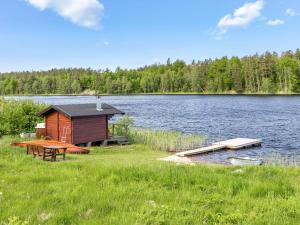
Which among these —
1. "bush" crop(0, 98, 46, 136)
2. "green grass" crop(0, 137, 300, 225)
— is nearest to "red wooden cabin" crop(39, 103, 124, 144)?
"bush" crop(0, 98, 46, 136)

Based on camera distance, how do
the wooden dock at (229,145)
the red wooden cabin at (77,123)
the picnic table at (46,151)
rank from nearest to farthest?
1. the picnic table at (46,151)
2. the red wooden cabin at (77,123)
3. the wooden dock at (229,145)

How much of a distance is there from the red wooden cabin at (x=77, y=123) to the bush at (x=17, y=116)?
92.4 inches

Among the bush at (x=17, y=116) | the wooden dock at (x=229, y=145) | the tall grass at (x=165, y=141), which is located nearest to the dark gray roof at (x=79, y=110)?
the tall grass at (x=165, y=141)

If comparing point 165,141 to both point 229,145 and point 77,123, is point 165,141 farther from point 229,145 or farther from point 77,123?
point 77,123

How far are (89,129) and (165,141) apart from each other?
515 cm

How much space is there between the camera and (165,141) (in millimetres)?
24734

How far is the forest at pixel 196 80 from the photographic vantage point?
11796 cm

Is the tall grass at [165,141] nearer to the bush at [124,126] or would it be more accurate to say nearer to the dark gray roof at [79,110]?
the bush at [124,126]

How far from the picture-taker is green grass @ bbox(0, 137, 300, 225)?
5.94 m

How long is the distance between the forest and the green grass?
11295cm

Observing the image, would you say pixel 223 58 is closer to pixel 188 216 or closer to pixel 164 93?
pixel 164 93

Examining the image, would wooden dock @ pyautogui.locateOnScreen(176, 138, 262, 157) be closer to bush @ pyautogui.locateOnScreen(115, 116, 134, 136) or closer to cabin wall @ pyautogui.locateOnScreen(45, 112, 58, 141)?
bush @ pyautogui.locateOnScreen(115, 116, 134, 136)

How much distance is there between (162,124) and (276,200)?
116ft

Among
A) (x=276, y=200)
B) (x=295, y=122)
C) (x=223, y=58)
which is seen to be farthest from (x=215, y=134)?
(x=223, y=58)
